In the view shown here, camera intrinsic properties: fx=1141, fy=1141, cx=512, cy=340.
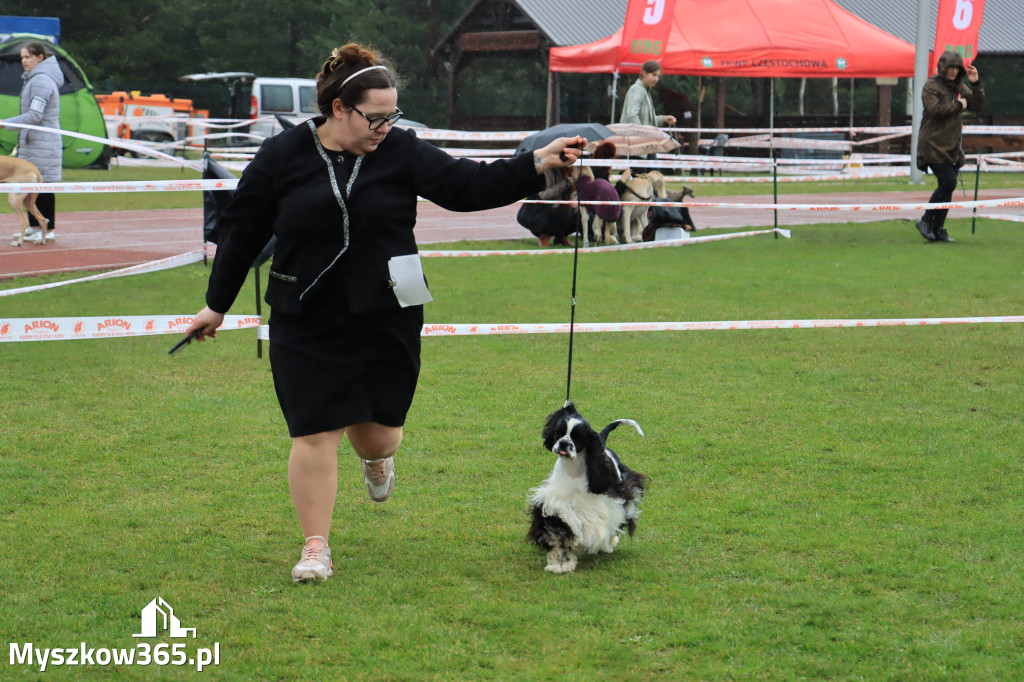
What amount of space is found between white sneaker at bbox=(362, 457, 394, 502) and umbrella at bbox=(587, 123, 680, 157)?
395 inches

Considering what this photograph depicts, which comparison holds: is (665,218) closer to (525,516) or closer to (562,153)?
(525,516)

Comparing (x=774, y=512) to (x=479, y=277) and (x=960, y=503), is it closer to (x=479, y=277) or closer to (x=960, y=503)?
(x=960, y=503)

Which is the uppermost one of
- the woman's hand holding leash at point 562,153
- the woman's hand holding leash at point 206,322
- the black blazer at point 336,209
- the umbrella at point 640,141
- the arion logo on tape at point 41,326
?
the woman's hand holding leash at point 562,153

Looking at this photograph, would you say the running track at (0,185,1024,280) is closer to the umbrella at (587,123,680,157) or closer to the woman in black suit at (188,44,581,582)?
the umbrella at (587,123,680,157)

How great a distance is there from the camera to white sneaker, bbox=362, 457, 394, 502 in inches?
161

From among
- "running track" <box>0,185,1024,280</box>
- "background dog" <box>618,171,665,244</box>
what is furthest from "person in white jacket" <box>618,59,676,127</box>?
"running track" <box>0,185,1024,280</box>

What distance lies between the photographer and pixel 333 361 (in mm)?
3625

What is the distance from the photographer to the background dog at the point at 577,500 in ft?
12.3

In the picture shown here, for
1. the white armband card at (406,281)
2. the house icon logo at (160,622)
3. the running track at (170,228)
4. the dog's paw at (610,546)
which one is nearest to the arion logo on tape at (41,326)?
the house icon logo at (160,622)

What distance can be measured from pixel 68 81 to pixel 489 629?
21.8m

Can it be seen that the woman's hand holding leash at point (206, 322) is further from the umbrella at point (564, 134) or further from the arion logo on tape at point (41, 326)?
the umbrella at point (564, 134)

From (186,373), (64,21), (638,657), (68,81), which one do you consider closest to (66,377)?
(186,373)

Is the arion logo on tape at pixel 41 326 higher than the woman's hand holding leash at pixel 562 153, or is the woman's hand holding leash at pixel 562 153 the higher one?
the woman's hand holding leash at pixel 562 153

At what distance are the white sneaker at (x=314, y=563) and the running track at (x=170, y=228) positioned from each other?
7.92 m
